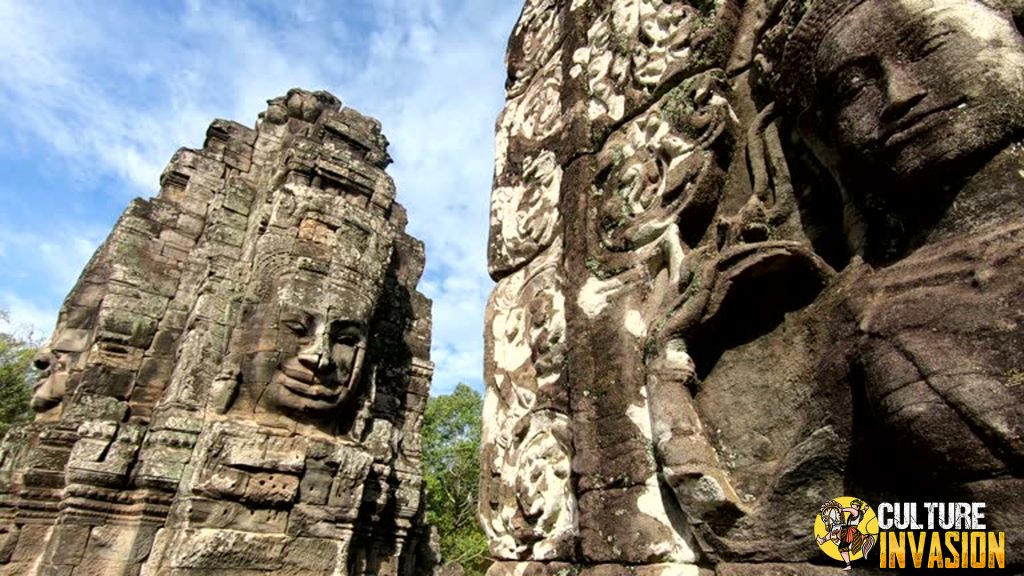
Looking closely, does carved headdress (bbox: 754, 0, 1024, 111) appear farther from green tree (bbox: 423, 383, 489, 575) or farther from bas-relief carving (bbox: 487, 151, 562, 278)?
green tree (bbox: 423, 383, 489, 575)

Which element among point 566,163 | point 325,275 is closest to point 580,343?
point 566,163

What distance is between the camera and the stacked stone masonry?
46.8 inches

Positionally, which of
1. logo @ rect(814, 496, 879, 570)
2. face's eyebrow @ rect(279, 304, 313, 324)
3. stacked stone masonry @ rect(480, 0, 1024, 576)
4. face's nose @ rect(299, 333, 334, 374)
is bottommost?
logo @ rect(814, 496, 879, 570)

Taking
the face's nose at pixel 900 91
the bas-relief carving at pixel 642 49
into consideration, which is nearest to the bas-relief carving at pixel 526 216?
the bas-relief carving at pixel 642 49

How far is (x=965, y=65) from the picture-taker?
1.30m

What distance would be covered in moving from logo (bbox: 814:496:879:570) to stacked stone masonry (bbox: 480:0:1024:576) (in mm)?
35

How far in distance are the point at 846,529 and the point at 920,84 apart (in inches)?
38.6

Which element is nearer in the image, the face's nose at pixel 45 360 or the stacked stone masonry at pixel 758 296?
the stacked stone masonry at pixel 758 296

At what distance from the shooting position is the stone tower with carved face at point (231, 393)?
6.37m

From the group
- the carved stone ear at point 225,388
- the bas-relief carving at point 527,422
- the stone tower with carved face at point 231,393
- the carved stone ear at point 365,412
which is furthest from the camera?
the carved stone ear at point 365,412

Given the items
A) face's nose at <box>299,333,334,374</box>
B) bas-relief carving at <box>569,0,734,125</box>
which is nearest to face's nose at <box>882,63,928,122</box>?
bas-relief carving at <box>569,0,734,125</box>

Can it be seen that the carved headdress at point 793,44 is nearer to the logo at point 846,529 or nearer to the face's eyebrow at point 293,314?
the logo at point 846,529

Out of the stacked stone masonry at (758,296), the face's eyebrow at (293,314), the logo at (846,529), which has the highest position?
the face's eyebrow at (293,314)

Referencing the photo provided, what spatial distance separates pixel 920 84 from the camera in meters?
1.35
